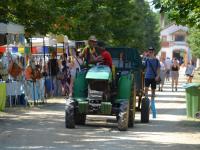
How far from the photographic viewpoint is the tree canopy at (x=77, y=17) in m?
21.7

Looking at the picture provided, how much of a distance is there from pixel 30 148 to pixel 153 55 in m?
7.66

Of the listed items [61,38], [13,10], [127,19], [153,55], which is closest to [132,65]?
[153,55]

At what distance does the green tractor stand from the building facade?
359ft

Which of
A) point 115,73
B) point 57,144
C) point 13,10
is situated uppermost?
point 13,10

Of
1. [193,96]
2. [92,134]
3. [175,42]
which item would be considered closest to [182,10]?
[193,96]

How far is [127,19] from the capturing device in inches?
1610

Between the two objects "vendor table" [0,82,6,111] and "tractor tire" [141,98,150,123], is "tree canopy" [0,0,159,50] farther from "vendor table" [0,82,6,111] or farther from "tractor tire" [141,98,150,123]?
"tractor tire" [141,98,150,123]

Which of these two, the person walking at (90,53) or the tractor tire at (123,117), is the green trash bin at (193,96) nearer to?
the person walking at (90,53)

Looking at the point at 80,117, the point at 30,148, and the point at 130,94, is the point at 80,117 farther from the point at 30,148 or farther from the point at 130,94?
the point at 30,148

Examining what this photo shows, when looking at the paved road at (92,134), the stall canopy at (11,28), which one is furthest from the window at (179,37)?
the paved road at (92,134)

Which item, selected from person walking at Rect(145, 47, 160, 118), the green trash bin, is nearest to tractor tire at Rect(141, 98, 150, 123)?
person walking at Rect(145, 47, 160, 118)

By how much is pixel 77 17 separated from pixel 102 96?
16.6m

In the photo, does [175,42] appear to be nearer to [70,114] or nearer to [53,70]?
[53,70]

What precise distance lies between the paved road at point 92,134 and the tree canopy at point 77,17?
143 inches
